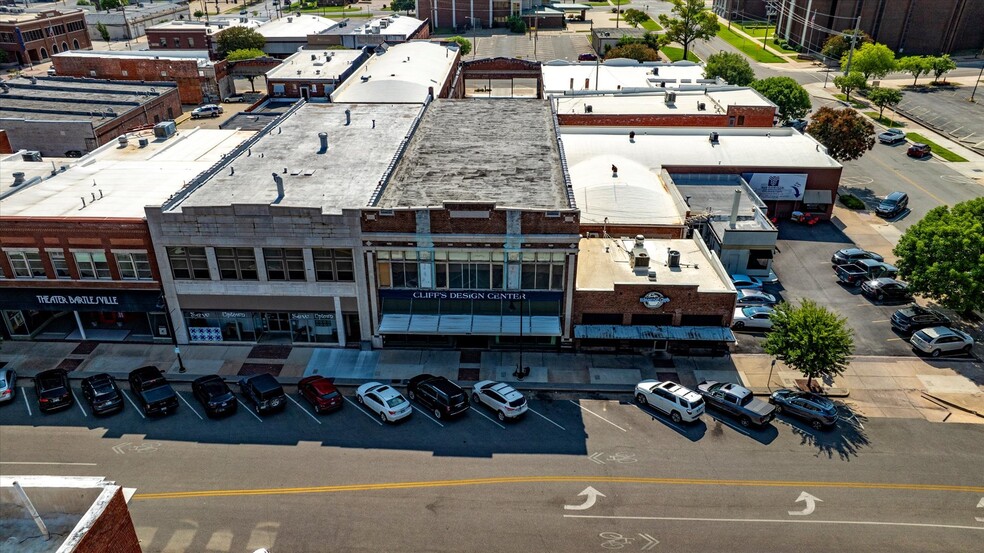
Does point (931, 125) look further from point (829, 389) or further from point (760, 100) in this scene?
point (829, 389)

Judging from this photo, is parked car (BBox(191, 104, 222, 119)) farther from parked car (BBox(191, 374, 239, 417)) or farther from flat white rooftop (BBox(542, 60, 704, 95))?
parked car (BBox(191, 374, 239, 417))

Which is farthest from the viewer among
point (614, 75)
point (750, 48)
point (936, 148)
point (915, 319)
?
point (750, 48)

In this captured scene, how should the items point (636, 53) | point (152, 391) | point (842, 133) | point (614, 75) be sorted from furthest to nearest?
point (636, 53), point (614, 75), point (842, 133), point (152, 391)

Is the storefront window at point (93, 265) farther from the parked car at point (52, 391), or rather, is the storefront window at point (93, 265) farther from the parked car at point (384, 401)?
the parked car at point (384, 401)

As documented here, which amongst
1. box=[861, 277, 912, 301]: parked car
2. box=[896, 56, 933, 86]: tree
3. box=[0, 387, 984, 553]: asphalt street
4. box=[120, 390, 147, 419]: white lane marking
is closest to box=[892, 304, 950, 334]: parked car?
box=[861, 277, 912, 301]: parked car

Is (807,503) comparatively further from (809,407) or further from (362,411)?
(362,411)

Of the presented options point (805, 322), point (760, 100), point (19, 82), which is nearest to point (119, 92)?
point (19, 82)

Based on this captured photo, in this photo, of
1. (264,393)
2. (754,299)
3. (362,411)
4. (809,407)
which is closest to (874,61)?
(754,299)
